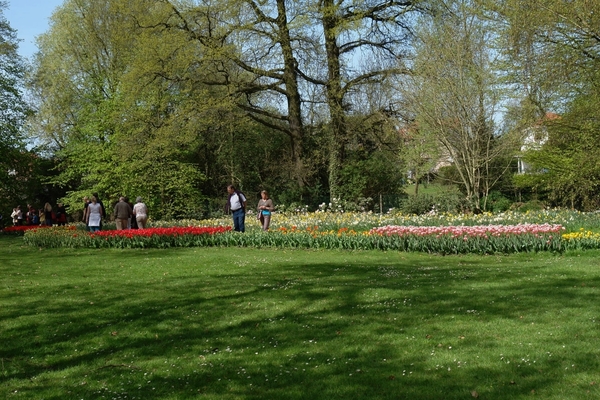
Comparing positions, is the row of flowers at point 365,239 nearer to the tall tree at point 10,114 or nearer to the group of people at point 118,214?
the group of people at point 118,214

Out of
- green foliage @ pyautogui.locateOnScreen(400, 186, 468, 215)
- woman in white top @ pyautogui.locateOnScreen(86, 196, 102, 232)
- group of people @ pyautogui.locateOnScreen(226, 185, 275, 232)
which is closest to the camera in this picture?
group of people @ pyautogui.locateOnScreen(226, 185, 275, 232)

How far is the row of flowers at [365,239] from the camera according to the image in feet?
41.3

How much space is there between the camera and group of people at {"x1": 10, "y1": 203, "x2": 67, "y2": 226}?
1024 inches

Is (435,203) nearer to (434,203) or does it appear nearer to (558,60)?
(434,203)

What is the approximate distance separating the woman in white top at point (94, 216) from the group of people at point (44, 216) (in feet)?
25.1

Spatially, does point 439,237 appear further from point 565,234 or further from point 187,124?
point 187,124

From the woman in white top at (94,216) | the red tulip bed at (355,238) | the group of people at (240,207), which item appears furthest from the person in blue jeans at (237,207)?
the woman in white top at (94,216)

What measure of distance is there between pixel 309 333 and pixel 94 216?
47.4ft

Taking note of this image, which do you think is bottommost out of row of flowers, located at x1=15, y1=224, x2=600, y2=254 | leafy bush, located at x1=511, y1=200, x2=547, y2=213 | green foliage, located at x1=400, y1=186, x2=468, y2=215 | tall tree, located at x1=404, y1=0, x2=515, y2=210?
row of flowers, located at x1=15, y1=224, x2=600, y2=254

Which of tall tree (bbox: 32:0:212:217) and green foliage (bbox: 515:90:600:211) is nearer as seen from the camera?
green foliage (bbox: 515:90:600:211)

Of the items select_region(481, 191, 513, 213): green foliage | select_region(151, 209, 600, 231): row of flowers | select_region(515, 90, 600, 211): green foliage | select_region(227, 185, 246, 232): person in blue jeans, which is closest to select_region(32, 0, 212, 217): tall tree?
select_region(227, 185, 246, 232): person in blue jeans

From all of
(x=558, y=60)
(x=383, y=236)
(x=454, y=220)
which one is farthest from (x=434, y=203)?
(x=383, y=236)

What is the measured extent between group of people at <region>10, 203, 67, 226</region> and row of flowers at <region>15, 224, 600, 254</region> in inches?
283

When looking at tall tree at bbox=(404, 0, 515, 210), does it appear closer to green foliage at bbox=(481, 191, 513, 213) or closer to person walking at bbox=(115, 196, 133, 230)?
green foliage at bbox=(481, 191, 513, 213)
